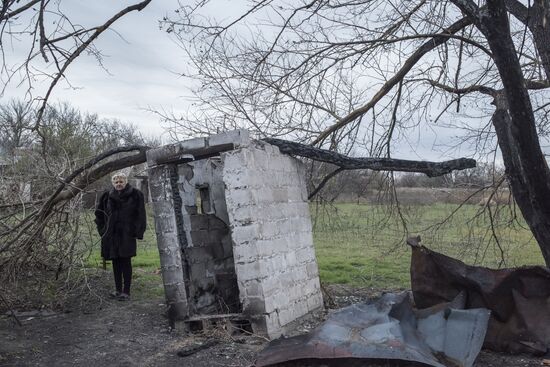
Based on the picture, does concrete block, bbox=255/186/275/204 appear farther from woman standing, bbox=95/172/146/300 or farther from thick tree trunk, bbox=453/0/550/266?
thick tree trunk, bbox=453/0/550/266

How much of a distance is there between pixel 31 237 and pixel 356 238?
10803mm

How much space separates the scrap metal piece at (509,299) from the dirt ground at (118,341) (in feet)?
0.51

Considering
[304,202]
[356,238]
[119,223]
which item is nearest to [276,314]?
[304,202]

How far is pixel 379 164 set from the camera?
7.17 metres

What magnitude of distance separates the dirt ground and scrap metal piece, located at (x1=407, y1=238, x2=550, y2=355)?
0.15 m

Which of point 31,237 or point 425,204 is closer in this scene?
point 31,237

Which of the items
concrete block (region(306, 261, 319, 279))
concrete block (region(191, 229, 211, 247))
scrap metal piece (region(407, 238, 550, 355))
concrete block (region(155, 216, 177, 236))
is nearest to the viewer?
scrap metal piece (region(407, 238, 550, 355))

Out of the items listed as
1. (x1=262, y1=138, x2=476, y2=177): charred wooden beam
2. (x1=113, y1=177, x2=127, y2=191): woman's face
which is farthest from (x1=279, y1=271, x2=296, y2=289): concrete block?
(x1=113, y1=177, x2=127, y2=191): woman's face

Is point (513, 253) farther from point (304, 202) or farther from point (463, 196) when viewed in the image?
point (304, 202)

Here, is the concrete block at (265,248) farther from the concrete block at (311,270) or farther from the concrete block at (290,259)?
the concrete block at (311,270)

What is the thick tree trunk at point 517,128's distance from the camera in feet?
15.8

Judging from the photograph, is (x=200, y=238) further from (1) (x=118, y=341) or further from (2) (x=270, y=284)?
(1) (x=118, y=341)

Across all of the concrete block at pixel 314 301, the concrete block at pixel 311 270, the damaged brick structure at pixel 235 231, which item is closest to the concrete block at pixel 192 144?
the damaged brick structure at pixel 235 231

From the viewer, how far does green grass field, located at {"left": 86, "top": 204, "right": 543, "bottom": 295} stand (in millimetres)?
7910
